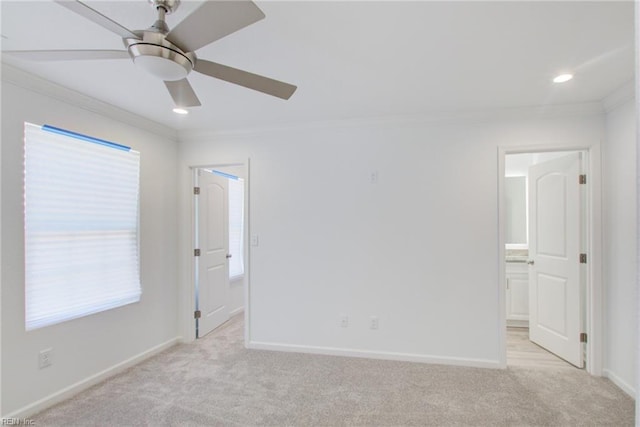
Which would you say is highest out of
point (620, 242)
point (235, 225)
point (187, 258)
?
point (235, 225)

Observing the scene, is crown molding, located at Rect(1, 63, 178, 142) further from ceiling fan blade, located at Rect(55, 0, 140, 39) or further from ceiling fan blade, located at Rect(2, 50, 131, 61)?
ceiling fan blade, located at Rect(55, 0, 140, 39)

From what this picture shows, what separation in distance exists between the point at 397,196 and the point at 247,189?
5.25 ft

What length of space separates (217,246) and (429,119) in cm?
291

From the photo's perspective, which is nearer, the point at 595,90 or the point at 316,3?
the point at 316,3

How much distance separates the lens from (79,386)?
8.18ft

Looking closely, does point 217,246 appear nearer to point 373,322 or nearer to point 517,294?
point 373,322

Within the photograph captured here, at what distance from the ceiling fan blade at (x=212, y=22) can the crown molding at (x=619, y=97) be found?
2.73m

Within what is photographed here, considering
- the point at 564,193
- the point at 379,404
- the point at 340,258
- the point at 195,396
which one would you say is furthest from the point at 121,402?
the point at 564,193

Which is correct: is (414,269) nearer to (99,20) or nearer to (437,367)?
(437,367)

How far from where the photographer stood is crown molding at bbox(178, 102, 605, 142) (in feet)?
9.03

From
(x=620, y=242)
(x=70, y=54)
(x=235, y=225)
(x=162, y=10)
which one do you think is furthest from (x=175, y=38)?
(x=235, y=225)

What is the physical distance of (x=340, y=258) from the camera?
320 cm

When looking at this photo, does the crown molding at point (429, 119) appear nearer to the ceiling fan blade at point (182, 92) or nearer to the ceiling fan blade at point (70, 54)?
the ceiling fan blade at point (182, 92)

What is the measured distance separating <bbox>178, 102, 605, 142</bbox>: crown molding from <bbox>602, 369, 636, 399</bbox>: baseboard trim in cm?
222
